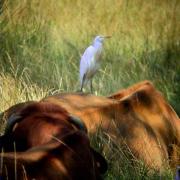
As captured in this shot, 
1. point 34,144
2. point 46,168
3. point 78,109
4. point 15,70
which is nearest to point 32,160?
point 46,168

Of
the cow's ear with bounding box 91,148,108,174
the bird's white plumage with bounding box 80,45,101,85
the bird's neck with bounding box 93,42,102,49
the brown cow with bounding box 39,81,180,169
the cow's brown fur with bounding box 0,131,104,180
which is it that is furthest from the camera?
the bird's neck with bounding box 93,42,102,49

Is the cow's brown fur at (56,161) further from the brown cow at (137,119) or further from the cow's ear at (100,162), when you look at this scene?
the brown cow at (137,119)

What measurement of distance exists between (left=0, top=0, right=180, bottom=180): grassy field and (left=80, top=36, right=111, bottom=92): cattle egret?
0.23 metres

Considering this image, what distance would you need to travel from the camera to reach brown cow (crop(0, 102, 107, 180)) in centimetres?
435

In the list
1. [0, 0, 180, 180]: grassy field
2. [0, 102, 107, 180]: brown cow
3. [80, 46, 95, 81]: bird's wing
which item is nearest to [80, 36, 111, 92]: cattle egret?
[80, 46, 95, 81]: bird's wing

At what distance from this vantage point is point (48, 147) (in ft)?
15.0

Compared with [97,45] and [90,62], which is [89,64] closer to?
[90,62]

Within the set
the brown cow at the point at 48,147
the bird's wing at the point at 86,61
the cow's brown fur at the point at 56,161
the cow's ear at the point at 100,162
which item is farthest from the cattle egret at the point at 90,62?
the cow's brown fur at the point at 56,161

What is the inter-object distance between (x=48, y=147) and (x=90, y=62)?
6126mm

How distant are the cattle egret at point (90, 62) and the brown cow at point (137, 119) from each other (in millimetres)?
3286

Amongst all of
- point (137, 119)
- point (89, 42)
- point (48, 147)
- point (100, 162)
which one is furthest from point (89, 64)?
point (48, 147)

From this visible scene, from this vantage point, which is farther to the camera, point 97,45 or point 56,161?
point 97,45

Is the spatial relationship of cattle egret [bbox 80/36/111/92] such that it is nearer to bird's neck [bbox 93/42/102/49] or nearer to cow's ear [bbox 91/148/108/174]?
bird's neck [bbox 93/42/102/49]

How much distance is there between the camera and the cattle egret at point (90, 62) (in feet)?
34.7
